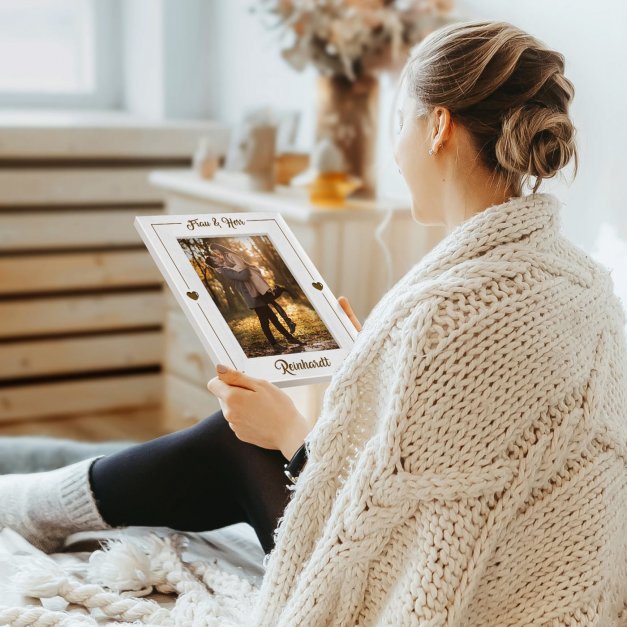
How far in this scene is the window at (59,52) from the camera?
3102 millimetres

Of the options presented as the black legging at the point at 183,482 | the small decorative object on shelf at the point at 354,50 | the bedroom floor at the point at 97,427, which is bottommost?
the bedroom floor at the point at 97,427

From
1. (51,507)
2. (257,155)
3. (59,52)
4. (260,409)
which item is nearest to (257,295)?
(260,409)

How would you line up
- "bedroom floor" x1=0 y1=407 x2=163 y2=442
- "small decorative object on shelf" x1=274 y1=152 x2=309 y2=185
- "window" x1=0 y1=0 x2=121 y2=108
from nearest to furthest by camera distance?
"small decorative object on shelf" x1=274 y1=152 x2=309 y2=185 → "bedroom floor" x1=0 y1=407 x2=163 y2=442 → "window" x1=0 y1=0 x2=121 y2=108

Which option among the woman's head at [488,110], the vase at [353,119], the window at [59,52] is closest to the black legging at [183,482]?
the woman's head at [488,110]

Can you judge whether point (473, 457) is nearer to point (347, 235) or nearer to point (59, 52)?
point (347, 235)

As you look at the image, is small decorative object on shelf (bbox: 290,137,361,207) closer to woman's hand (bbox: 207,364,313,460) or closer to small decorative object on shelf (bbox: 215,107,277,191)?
small decorative object on shelf (bbox: 215,107,277,191)

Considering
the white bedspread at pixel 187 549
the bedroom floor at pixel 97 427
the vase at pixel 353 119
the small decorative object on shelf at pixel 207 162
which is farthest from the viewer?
the bedroom floor at pixel 97 427

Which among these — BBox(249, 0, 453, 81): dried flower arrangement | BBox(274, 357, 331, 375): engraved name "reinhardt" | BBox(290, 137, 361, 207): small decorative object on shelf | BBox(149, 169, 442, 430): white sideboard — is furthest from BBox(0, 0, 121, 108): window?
BBox(274, 357, 331, 375): engraved name "reinhardt"

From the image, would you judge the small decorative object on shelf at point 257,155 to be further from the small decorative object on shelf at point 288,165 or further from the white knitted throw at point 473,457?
the white knitted throw at point 473,457

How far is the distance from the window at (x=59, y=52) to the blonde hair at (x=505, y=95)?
2428mm

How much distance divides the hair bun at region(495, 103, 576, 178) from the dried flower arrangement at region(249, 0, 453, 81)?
1129 millimetres

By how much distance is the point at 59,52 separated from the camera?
10.5ft

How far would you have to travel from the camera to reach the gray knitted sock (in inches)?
51.6

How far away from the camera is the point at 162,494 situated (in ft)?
4.25
